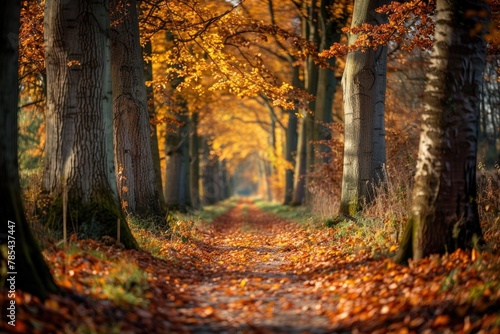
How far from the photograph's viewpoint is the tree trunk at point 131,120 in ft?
39.7

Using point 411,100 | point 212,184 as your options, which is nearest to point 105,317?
point 411,100

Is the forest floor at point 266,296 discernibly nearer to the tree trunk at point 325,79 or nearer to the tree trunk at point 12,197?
the tree trunk at point 12,197

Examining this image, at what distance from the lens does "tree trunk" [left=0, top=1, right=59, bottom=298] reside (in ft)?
18.3

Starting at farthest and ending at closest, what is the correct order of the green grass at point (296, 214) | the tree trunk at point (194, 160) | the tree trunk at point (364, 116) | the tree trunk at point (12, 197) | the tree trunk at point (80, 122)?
the tree trunk at point (194, 160), the green grass at point (296, 214), the tree trunk at point (364, 116), the tree trunk at point (80, 122), the tree trunk at point (12, 197)

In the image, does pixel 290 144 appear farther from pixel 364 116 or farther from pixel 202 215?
pixel 364 116

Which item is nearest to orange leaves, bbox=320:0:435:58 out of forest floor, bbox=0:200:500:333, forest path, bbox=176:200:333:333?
forest floor, bbox=0:200:500:333

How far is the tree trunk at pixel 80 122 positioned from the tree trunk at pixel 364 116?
615cm

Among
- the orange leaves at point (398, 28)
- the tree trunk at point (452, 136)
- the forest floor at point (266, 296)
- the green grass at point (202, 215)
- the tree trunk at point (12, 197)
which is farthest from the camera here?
the green grass at point (202, 215)

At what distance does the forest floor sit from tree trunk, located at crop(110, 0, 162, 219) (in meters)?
3.23

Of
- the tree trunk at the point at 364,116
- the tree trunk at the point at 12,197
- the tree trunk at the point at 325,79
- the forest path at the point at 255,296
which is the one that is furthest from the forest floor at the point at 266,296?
the tree trunk at the point at 325,79

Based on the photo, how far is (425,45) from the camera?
11.9m

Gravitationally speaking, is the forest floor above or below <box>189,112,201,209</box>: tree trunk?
below

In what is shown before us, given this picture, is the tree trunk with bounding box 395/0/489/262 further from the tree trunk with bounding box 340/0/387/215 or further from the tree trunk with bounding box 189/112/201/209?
the tree trunk with bounding box 189/112/201/209

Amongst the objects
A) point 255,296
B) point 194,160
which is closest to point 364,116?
point 255,296
